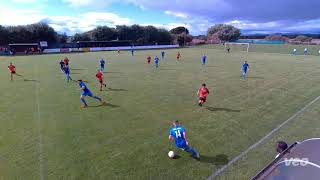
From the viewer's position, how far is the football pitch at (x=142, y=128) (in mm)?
8633

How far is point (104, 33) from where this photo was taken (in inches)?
3720

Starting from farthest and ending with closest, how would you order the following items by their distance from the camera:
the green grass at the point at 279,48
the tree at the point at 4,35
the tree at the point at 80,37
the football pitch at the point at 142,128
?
the tree at the point at 80,37 → the tree at the point at 4,35 → the green grass at the point at 279,48 → the football pitch at the point at 142,128

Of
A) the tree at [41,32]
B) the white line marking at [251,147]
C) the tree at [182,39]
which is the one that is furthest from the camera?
the tree at [182,39]

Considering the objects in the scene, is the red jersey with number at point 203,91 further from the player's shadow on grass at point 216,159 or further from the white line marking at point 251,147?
the player's shadow on grass at point 216,159

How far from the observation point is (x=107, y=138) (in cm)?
1095

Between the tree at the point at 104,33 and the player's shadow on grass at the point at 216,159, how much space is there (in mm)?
87810

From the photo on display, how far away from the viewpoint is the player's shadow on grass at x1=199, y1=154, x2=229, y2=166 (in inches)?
352

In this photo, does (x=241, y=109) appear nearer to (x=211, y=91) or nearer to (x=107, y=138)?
(x=211, y=91)

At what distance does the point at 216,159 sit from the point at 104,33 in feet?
298

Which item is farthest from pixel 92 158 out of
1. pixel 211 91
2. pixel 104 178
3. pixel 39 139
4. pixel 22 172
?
pixel 211 91

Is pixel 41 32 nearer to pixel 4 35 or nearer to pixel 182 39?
pixel 4 35

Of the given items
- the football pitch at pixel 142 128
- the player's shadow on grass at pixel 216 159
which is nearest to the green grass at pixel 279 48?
the football pitch at pixel 142 128

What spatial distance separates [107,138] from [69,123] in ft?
9.19
